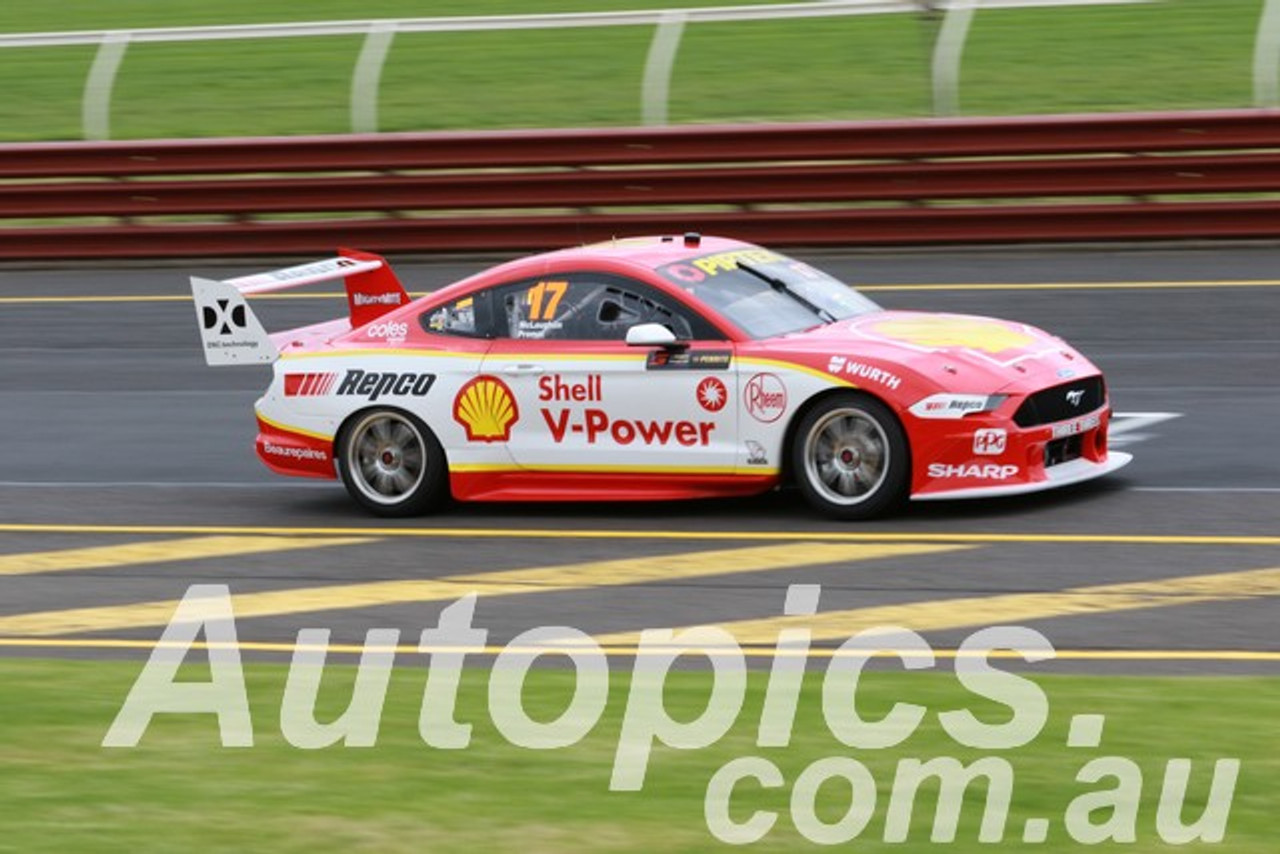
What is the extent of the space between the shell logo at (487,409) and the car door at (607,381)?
0.13 feet

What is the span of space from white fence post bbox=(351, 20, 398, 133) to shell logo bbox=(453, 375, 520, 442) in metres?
10.0

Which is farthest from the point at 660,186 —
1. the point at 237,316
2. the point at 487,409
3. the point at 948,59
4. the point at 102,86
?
the point at 487,409

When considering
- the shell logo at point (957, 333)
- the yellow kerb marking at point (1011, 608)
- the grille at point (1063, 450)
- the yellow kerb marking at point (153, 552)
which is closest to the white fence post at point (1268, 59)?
the shell logo at point (957, 333)

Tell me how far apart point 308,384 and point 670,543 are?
2.40 m

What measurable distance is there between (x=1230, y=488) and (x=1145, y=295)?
565 cm

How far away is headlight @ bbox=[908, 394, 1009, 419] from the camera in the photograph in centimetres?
1194

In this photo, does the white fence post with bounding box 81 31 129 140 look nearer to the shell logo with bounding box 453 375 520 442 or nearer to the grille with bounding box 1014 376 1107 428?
the shell logo with bounding box 453 375 520 442

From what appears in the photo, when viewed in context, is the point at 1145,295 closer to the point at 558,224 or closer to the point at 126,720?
the point at 558,224

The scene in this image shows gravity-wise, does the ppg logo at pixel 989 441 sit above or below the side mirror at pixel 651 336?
below

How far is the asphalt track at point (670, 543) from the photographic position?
10539 millimetres

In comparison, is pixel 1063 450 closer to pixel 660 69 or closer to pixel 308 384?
pixel 308 384

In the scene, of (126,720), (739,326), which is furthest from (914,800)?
(739,326)

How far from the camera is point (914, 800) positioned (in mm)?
7234

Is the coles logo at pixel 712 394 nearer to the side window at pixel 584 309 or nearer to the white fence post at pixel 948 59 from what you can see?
the side window at pixel 584 309
